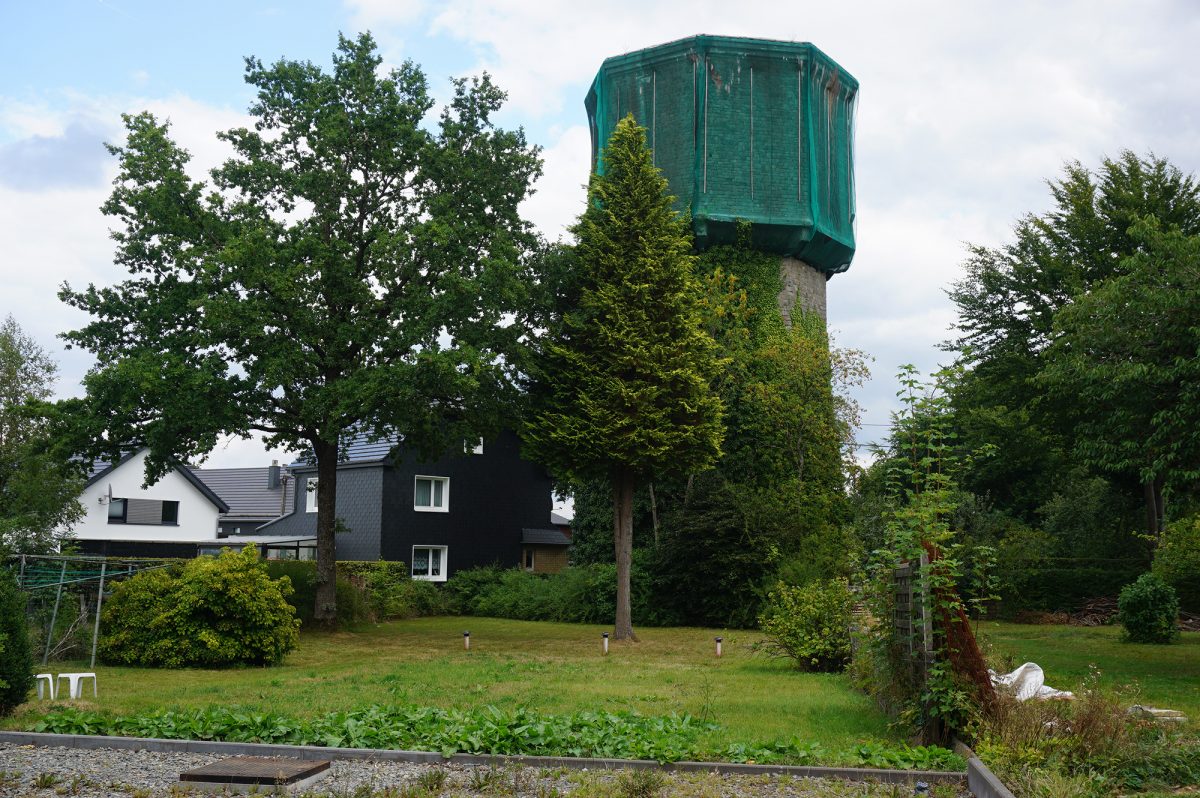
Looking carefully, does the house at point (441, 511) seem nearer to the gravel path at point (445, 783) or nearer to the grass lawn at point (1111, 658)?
the grass lawn at point (1111, 658)

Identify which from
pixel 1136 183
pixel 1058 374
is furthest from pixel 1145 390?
pixel 1136 183

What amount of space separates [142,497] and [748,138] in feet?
100

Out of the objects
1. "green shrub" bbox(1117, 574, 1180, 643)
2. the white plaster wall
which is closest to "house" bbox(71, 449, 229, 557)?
the white plaster wall

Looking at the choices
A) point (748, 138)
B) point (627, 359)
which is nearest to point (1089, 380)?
point (627, 359)

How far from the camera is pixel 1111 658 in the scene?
19062mm

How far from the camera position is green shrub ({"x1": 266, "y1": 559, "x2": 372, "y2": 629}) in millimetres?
24422

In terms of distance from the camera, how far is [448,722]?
9414 mm

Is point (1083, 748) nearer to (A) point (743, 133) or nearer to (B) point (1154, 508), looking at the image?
(B) point (1154, 508)

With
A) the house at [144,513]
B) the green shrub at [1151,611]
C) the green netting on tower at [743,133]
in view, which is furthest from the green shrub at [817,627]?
the house at [144,513]

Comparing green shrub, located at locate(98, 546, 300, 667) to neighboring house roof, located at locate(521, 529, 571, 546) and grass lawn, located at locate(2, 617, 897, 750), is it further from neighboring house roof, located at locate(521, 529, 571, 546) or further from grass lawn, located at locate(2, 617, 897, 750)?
neighboring house roof, located at locate(521, 529, 571, 546)

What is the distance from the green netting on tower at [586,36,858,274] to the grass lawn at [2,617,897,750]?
52.9 feet

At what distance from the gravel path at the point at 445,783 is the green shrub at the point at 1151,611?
18.6 meters

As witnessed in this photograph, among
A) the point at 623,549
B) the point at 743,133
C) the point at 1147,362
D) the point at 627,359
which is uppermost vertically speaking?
the point at 743,133

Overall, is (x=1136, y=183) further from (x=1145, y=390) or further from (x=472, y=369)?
(x=472, y=369)
